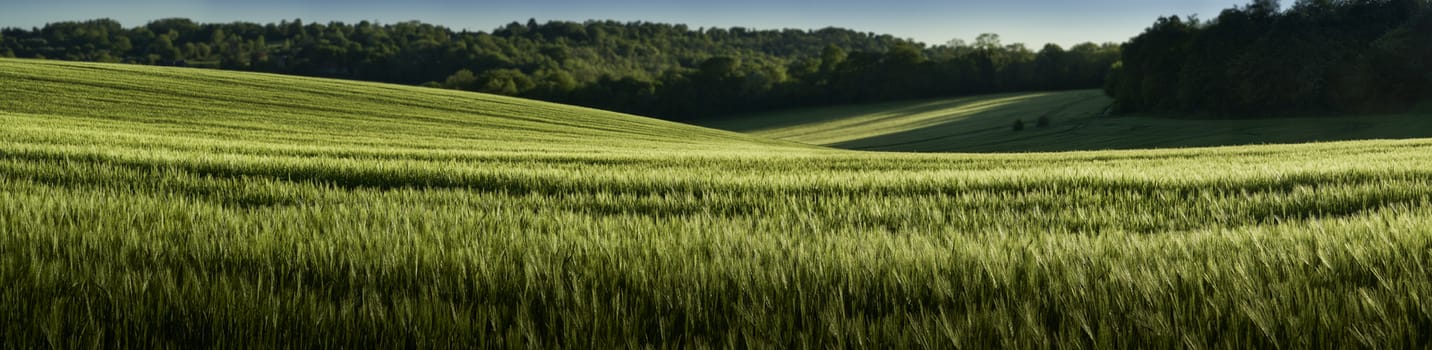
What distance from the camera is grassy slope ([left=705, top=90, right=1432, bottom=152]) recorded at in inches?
1871

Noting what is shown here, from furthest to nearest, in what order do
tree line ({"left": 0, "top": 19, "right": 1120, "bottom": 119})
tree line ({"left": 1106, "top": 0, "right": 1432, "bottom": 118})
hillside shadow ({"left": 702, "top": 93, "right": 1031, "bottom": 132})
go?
tree line ({"left": 0, "top": 19, "right": 1120, "bottom": 119}) → hillside shadow ({"left": 702, "top": 93, "right": 1031, "bottom": 132}) → tree line ({"left": 1106, "top": 0, "right": 1432, "bottom": 118})

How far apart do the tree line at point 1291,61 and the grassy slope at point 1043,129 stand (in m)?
2.61

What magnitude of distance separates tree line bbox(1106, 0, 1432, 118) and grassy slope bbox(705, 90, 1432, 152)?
8.56ft

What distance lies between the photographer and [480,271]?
7.84 feet

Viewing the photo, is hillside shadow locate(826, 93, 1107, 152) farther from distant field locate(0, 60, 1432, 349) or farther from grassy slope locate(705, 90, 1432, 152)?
distant field locate(0, 60, 1432, 349)

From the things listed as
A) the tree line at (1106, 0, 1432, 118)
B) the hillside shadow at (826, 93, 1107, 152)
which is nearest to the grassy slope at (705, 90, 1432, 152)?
the hillside shadow at (826, 93, 1107, 152)

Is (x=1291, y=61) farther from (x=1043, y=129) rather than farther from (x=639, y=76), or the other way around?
(x=639, y=76)

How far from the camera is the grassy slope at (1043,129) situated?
47.5 metres

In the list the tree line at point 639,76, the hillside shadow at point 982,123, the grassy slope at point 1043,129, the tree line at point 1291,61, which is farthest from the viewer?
the tree line at point 639,76

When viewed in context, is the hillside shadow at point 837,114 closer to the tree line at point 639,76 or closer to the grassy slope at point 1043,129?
the grassy slope at point 1043,129

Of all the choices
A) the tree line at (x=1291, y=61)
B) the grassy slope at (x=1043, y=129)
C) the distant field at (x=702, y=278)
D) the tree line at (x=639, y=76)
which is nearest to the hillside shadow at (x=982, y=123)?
the grassy slope at (x=1043, y=129)

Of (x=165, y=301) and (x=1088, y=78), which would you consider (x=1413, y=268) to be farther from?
(x=1088, y=78)

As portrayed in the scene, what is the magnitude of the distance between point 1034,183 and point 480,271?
5.76 m

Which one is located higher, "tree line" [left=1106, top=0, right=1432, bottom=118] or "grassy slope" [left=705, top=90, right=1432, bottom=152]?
"tree line" [left=1106, top=0, right=1432, bottom=118]
